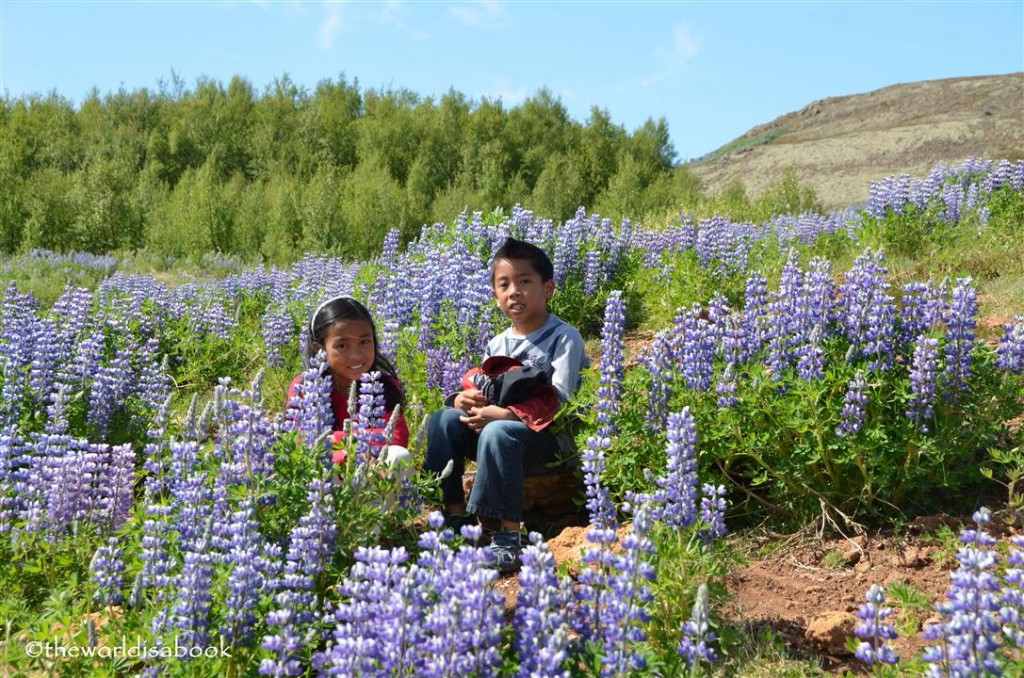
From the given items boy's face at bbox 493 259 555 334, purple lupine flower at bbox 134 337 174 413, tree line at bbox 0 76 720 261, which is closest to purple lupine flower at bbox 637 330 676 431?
boy's face at bbox 493 259 555 334

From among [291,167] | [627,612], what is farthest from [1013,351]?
[291,167]

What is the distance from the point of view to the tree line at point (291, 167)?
17.9 meters

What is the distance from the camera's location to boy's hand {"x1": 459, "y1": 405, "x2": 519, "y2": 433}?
4.05 meters

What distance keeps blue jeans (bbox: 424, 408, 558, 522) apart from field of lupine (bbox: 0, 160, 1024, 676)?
0.64 feet

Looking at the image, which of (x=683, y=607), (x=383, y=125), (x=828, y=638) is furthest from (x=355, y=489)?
(x=383, y=125)

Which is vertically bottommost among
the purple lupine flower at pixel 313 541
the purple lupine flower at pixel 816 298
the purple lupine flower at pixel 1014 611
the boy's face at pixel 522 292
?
the purple lupine flower at pixel 1014 611

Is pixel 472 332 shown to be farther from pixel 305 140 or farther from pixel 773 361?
pixel 305 140

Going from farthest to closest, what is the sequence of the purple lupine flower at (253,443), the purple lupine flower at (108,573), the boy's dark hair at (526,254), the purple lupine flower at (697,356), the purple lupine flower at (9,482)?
the boy's dark hair at (526,254) < the purple lupine flower at (697,356) < the purple lupine flower at (9,482) < the purple lupine flower at (253,443) < the purple lupine flower at (108,573)

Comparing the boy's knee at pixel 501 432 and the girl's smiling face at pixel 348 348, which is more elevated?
the girl's smiling face at pixel 348 348

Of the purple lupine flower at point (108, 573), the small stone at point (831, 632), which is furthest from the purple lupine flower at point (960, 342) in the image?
the purple lupine flower at point (108, 573)

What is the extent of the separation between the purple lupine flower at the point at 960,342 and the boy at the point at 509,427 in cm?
163

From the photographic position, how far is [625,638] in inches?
83.7

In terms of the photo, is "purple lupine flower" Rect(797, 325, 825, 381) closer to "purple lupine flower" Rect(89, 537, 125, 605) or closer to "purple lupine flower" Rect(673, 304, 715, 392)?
"purple lupine flower" Rect(673, 304, 715, 392)

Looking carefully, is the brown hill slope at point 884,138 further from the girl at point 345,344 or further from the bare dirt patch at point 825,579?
the girl at point 345,344
